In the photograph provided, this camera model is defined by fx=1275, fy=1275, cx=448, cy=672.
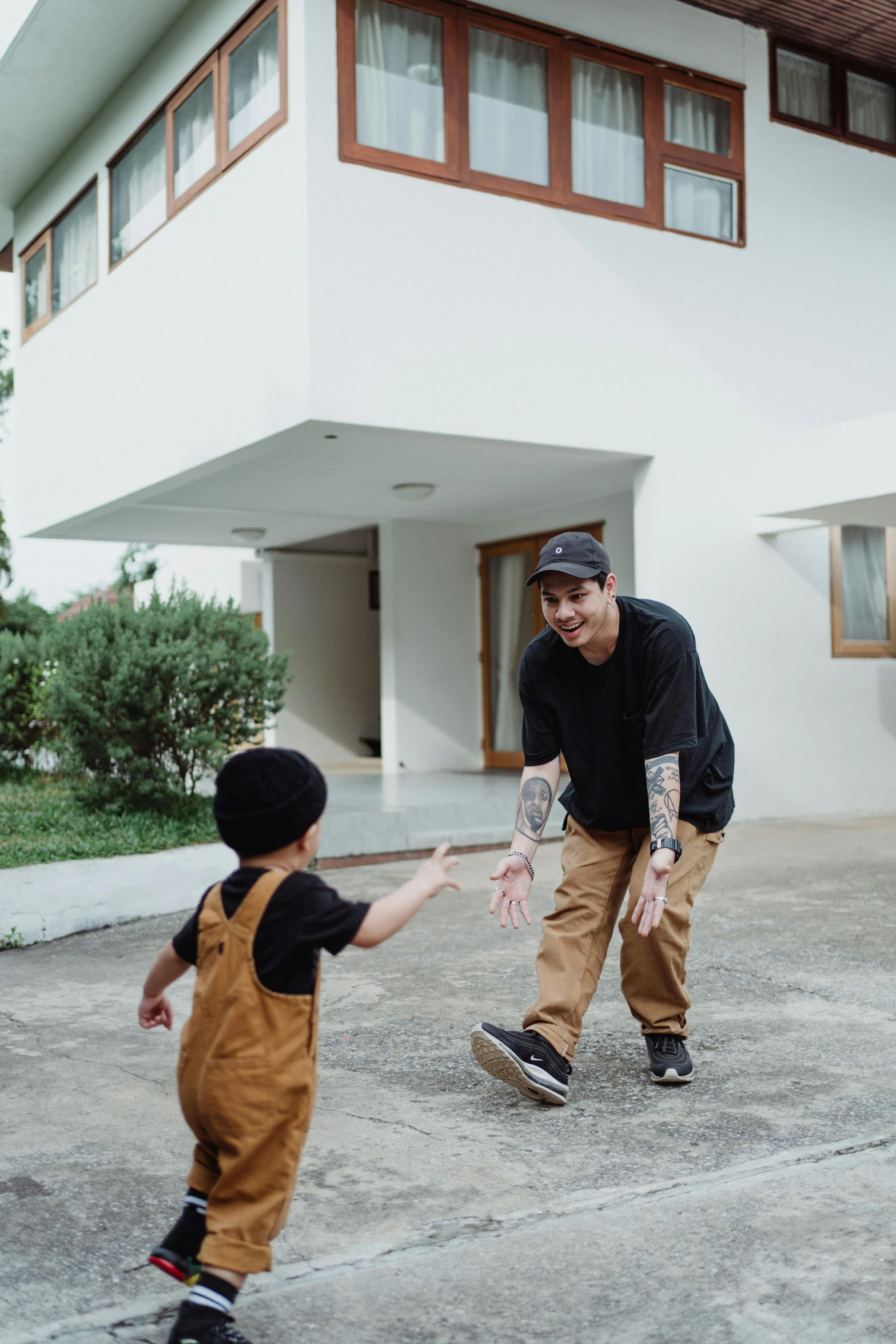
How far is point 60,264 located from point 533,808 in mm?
11871

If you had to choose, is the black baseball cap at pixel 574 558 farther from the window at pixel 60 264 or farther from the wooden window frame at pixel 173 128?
the window at pixel 60 264

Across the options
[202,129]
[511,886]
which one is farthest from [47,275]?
[511,886]

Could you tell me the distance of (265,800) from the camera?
93.4 inches

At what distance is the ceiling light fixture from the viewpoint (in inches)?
472

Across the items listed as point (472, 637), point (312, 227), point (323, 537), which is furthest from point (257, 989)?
point (323, 537)

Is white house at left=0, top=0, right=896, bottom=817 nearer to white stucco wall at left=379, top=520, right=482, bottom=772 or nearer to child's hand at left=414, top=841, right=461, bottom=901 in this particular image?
white stucco wall at left=379, top=520, right=482, bottom=772

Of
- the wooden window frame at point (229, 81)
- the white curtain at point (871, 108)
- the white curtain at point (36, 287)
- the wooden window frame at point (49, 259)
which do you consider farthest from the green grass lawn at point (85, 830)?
the white curtain at point (871, 108)

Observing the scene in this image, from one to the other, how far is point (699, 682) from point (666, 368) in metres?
7.19

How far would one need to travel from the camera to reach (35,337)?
14.3 meters

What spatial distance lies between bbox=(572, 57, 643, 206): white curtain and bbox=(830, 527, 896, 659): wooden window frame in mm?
3709

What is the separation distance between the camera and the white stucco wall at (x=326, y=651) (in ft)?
54.5

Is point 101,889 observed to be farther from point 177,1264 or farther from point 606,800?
point 177,1264

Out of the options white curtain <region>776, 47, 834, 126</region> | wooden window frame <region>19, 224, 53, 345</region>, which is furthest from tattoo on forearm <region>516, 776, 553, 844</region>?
wooden window frame <region>19, 224, 53, 345</region>

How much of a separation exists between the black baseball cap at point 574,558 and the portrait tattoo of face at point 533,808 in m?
0.67
